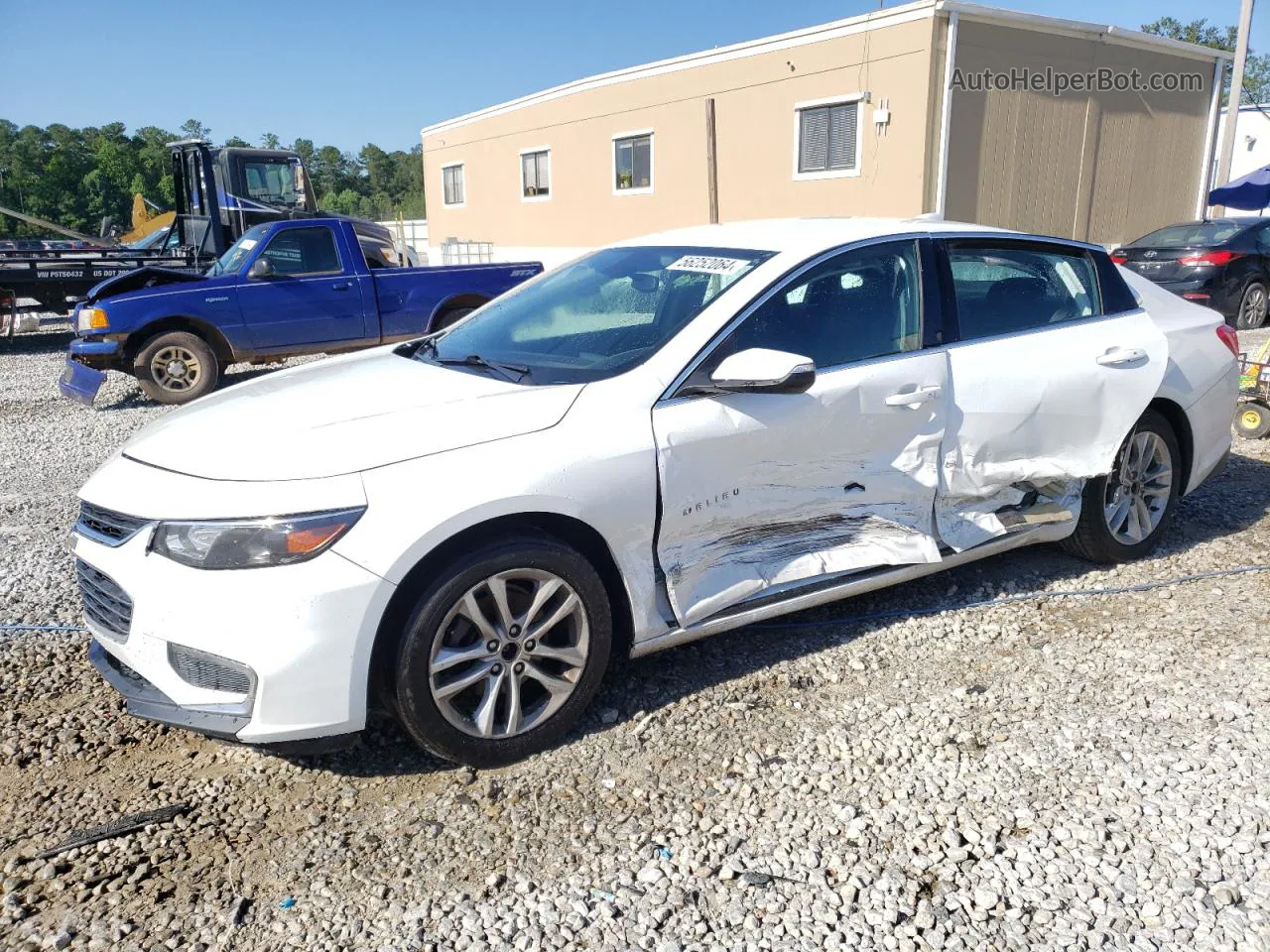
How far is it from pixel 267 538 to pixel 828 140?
1474 centimetres

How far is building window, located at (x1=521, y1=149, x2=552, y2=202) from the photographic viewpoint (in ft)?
75.4

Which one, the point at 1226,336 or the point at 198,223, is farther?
the point at 198,223

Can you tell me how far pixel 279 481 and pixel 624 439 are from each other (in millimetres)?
1060

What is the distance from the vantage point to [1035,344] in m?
4.27

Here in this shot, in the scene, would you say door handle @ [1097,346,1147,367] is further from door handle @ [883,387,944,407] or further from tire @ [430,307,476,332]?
tire @ [430,307,476,332]

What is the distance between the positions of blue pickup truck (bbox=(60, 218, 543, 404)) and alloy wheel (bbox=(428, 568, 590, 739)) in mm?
7482

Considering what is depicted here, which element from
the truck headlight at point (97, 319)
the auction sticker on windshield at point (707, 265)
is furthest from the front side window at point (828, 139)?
the auction sticker on windshield at point (707, 265)

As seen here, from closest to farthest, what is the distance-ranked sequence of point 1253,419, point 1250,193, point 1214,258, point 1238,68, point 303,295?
point 1253,419
point 303,295
point 1214,258
point 1238,68
point 1250,193

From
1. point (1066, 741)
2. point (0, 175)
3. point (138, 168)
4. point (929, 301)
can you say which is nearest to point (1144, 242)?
point (929, 301)

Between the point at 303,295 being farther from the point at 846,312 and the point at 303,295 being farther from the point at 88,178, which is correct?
the point at 88,178

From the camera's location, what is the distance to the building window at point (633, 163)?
64.1 feet

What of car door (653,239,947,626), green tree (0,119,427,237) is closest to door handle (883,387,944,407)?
car door (653,239,947,626)

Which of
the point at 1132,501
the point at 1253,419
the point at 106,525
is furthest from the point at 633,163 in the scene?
the point at 106,525

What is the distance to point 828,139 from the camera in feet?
51.9
